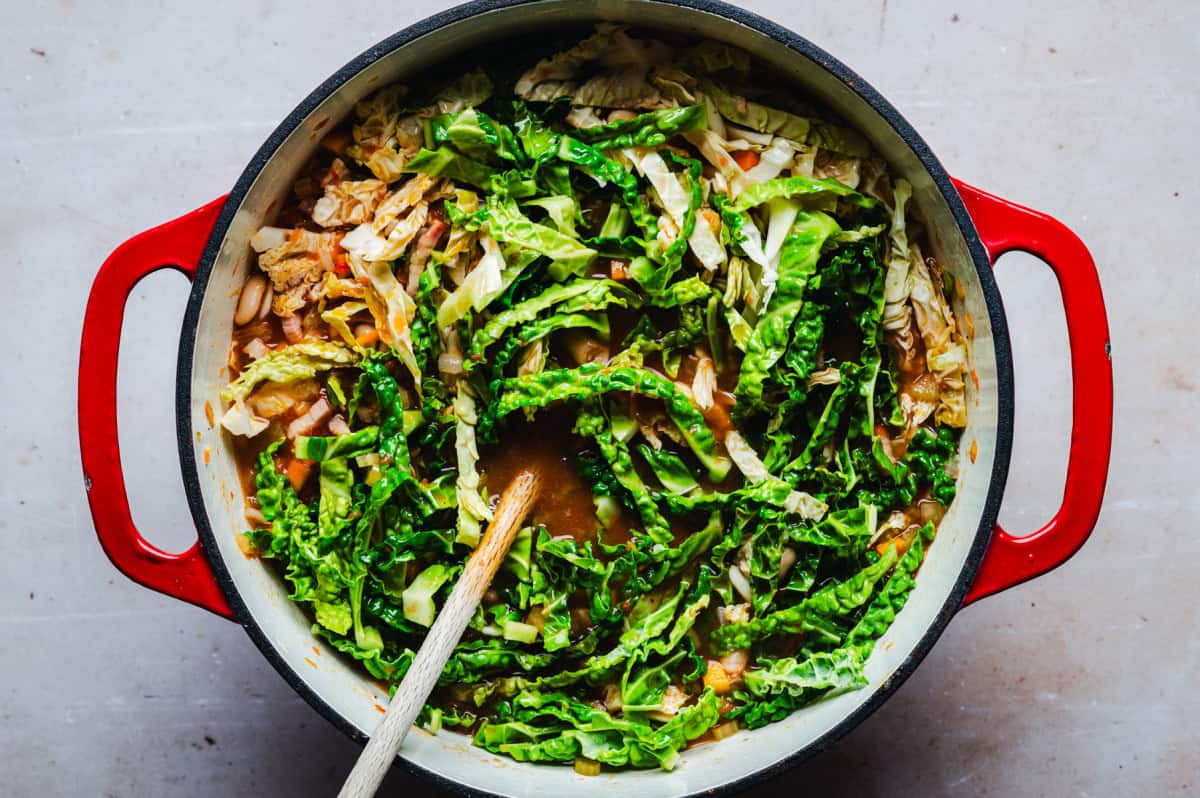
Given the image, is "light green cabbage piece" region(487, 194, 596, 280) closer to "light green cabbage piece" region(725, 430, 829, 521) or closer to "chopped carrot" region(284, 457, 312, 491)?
"light green cabbage piece" region(725, 430, 829, 521)

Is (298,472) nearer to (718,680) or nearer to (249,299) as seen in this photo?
(249,299)

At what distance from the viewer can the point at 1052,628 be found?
2949 mm

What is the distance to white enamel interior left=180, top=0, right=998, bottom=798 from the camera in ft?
8.08

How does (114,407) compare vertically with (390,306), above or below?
below

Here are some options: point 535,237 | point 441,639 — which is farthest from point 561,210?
point 441,639

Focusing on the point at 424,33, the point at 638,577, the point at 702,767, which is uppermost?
the point at 424,33

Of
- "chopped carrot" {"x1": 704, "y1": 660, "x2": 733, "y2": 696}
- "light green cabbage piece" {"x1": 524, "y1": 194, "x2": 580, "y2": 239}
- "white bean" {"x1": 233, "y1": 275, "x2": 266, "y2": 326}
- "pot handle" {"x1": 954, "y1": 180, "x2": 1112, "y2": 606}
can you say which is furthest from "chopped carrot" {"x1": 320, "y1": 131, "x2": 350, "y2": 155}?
"chopped carrot" {"x1": 704, "y1": 660, "x2": 733, "y2": 696}

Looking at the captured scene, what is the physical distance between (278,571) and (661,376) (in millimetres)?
1127

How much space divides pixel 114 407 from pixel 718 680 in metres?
1.62

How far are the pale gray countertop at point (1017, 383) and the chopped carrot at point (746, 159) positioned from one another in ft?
1.50

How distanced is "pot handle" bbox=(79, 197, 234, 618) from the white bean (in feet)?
0.83

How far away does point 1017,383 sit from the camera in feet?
9.49

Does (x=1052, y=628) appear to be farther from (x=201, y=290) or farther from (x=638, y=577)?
(x=201, y=290)

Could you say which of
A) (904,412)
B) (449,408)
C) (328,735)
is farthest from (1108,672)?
(328,735)
